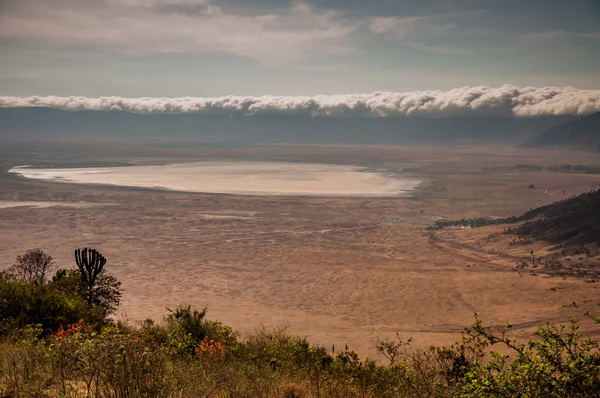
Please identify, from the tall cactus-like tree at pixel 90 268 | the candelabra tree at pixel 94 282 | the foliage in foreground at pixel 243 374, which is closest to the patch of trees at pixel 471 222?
the candelabra tree at pixel 94 282

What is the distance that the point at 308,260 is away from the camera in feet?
283

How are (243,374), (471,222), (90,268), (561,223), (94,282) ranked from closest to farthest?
(243,374), (90,268), (94,282), (561,223), (471,222)

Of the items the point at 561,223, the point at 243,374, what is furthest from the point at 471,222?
the point at 243,374

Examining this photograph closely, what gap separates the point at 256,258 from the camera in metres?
88.1

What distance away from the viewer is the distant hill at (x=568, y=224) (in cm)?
9888

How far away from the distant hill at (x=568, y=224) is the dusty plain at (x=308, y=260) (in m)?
7.72

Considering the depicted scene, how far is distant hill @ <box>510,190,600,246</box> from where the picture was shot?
98875mm

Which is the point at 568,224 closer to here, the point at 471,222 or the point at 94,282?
the point at 471,222

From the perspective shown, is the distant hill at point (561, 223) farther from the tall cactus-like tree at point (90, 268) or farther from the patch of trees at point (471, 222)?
the tall cactus-like tree at point (90, 268)

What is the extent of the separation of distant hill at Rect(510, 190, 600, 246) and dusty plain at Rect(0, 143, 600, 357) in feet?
25.3

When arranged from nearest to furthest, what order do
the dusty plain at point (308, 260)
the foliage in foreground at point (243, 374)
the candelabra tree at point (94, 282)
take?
the foliage in foreground at point (243, 374) → the candelabra tree at point (94, 282) → the dusty plain at point (308, 260)

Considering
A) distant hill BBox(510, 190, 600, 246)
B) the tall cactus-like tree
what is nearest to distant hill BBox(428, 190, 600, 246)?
distant hill BBox(510, 190, 600, 246)

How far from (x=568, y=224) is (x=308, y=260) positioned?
175 feet

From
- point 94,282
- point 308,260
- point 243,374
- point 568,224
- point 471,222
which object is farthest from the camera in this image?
point 471,222
